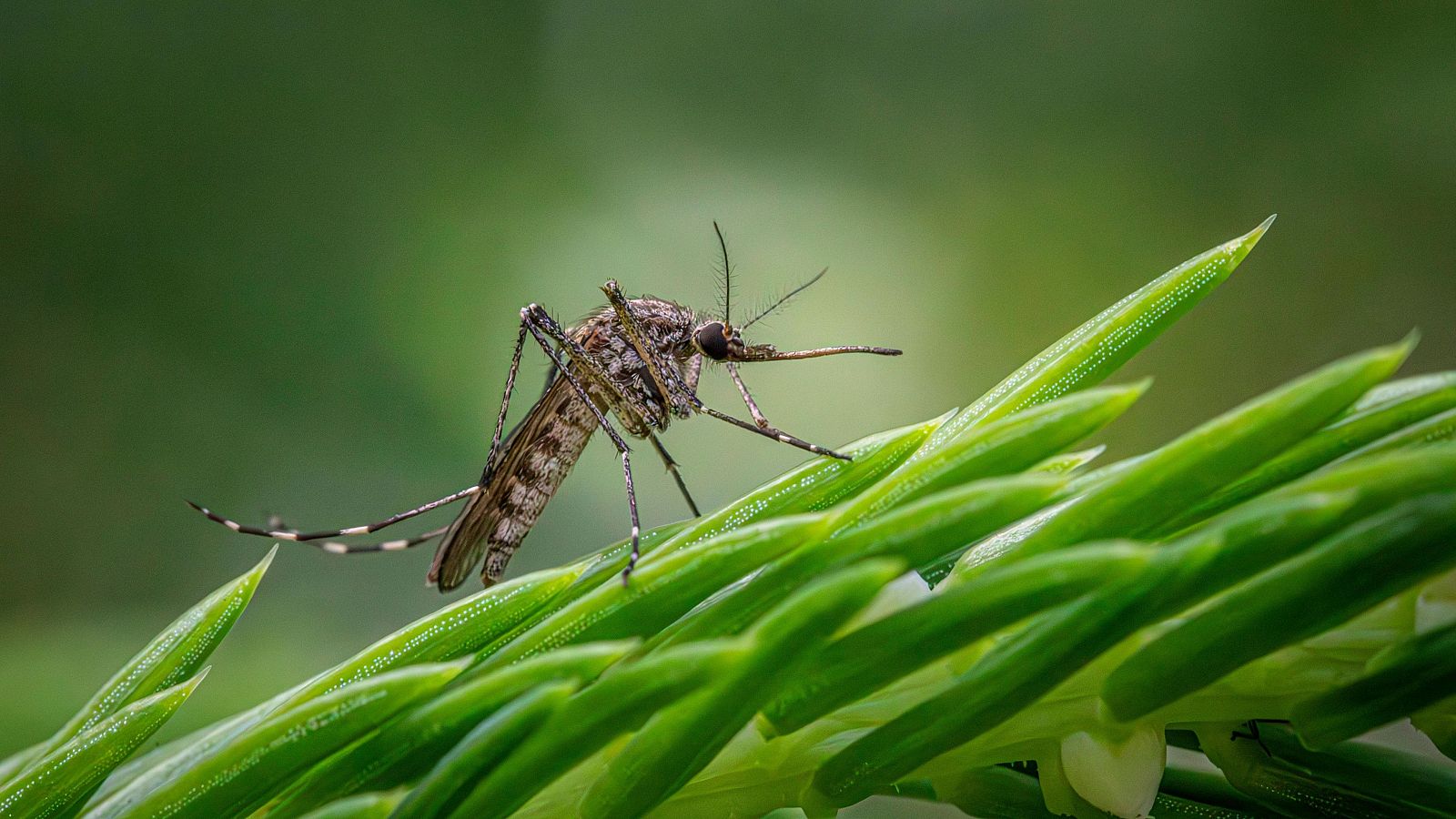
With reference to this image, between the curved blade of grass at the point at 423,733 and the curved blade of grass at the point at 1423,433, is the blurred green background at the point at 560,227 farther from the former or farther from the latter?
the curved blade of grass at the point at 1423,433

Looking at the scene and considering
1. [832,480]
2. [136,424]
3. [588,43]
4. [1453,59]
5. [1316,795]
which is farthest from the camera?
[588,43]

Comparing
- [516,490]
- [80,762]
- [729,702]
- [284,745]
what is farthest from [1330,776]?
→ [516,490]

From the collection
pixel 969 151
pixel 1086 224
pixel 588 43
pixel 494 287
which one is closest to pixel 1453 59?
A: pixel 1086 224

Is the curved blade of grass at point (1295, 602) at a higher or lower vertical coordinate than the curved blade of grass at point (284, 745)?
lower

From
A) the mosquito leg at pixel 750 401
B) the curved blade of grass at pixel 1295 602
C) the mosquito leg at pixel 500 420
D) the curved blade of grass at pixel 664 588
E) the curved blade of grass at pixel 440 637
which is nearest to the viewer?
the curved blade of grass at pixel 1295 602

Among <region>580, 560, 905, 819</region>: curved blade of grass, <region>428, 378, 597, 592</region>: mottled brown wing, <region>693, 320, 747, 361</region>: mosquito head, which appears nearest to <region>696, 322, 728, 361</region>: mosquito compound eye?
<region>693, 320, 747, 361</region>: mosquito head

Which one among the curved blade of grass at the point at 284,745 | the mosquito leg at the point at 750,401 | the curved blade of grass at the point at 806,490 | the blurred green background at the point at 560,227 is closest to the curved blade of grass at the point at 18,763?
the curved blade of grass at the point at 284,745

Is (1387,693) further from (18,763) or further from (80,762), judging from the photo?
(18,763)

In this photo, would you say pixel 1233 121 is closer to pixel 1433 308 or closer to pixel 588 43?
pixel 1433 308

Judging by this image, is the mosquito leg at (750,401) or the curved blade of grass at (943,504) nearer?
the curved blade of grass at (943,504)
